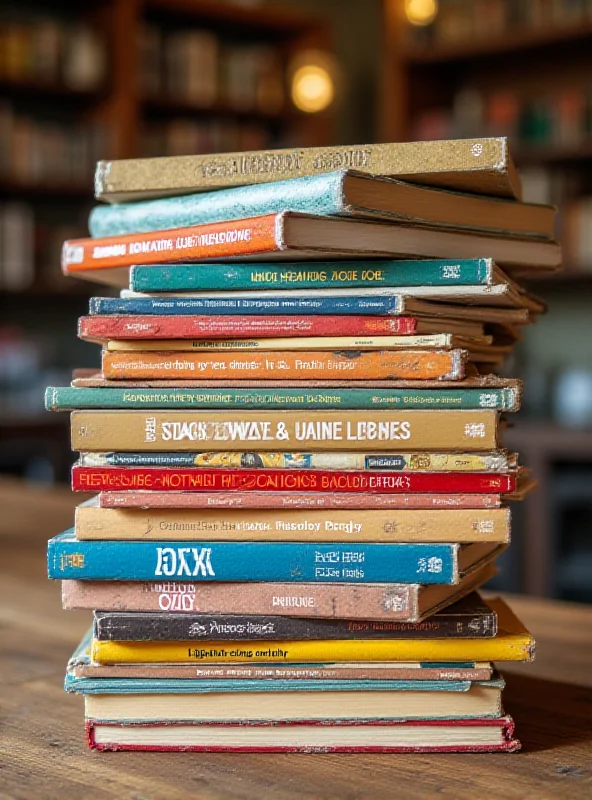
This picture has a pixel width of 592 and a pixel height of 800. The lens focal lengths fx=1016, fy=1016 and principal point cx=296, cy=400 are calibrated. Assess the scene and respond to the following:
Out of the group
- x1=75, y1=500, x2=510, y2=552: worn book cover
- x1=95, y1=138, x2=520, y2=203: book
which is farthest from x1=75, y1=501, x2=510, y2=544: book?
x1=95, y1=138, x2=520, y2=203: book

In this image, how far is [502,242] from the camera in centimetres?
78

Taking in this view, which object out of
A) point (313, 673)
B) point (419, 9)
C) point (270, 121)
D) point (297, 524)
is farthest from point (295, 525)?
point (270, 121)

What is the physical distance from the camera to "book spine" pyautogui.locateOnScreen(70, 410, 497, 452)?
72cm

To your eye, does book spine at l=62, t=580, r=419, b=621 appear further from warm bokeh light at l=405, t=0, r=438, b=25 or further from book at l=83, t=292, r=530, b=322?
warm bokeh light at l=405, t=0, r=438, b=25

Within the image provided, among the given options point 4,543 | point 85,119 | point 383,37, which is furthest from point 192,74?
point 4,543

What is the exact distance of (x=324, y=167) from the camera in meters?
0.73

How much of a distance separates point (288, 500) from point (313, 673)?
126 mm

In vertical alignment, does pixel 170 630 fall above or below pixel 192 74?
below

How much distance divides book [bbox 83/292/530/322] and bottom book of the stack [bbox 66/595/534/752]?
0.22 m

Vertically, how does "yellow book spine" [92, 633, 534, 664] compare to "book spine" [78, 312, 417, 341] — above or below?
below

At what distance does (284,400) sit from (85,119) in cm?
395

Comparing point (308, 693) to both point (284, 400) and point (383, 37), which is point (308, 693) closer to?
point (284, 400)

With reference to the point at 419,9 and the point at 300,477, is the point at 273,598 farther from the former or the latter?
the point at 419,9

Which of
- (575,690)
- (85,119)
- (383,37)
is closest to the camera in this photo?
(575,690)
